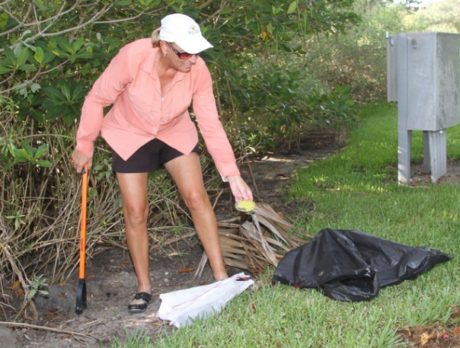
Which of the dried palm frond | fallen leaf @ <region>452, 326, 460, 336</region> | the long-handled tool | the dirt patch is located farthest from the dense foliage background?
fallen leaf @ <region>452, 326, 460, 336</region>

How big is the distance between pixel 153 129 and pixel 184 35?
0.72m

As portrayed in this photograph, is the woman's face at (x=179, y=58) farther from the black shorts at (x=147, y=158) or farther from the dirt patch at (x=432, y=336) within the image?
the dirt patch at (x=432, y=336)

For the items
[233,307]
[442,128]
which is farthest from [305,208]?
[233,307]

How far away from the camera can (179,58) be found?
4.00m

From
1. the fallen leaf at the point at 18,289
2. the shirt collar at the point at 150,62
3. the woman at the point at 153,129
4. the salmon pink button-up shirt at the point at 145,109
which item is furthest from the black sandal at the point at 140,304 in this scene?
the shirt collar at the point at 150,62

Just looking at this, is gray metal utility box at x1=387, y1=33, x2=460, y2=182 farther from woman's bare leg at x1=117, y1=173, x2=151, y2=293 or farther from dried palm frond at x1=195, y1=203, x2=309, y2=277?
woman's bare leg at x1=117, y1=173, x2=151, y2=293

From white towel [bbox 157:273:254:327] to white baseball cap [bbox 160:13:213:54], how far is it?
1411 mm

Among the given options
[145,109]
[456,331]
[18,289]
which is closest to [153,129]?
[145,109]

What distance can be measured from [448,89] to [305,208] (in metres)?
2.47

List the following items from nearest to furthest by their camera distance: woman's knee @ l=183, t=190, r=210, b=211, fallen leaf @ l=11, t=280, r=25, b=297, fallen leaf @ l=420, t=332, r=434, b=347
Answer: fallen leaf @ l=420, t=332, r=434, b=347, woman's knee @ l=183, t=190, r=210, b=211, fallen leaf @ l=11, t=280, r=25, b=297

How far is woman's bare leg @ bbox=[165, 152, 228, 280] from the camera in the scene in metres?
4.54

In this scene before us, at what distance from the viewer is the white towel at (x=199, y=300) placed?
13.6ft

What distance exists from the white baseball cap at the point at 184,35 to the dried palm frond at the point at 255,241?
179 cm

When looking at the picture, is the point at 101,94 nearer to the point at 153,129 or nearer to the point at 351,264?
the point at 153,129
